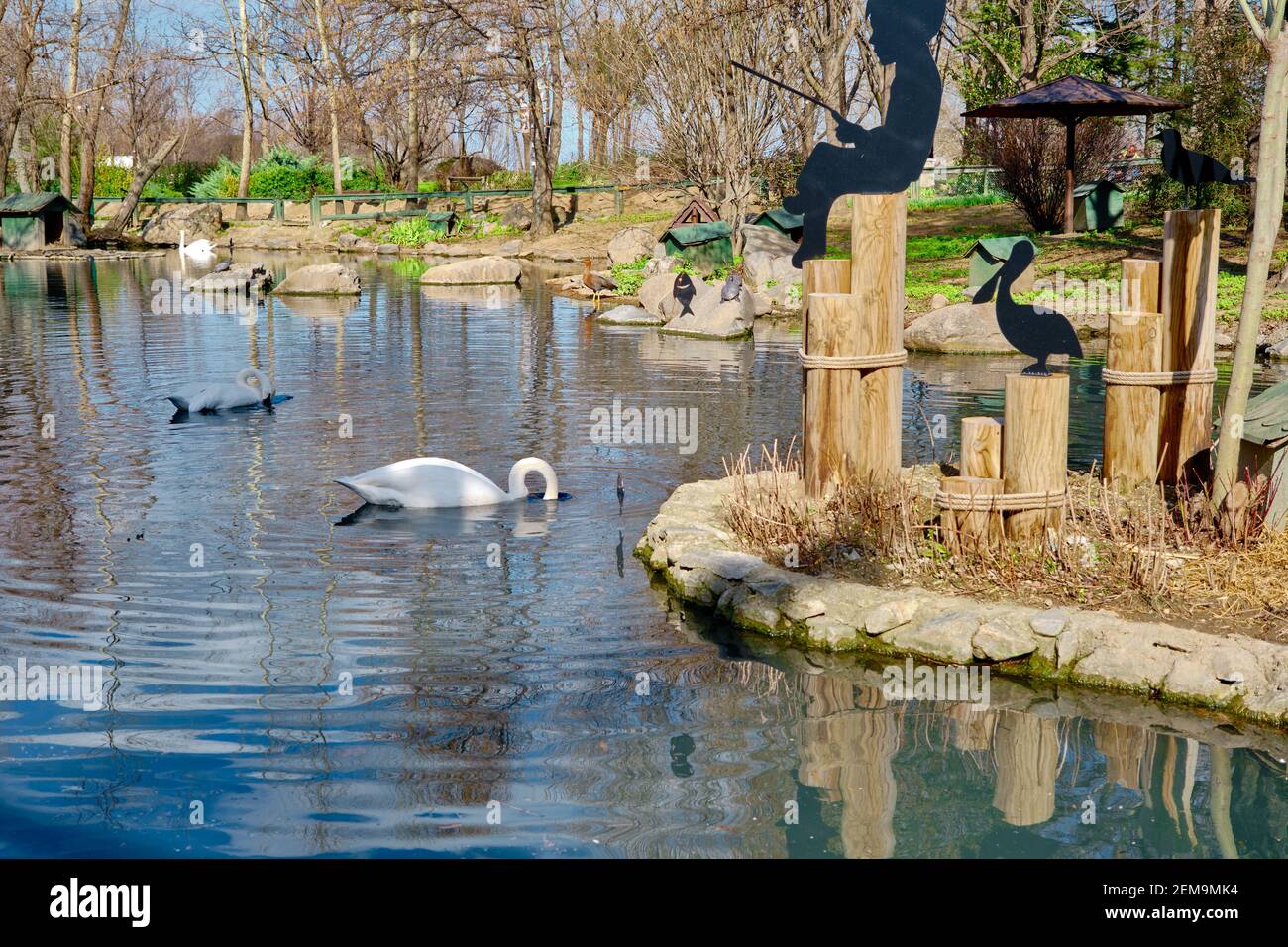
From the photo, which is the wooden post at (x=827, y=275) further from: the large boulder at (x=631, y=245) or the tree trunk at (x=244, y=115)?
the tree trunk at (x=244, y=115)

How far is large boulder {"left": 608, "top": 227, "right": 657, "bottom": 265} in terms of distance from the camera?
31078 millimetres

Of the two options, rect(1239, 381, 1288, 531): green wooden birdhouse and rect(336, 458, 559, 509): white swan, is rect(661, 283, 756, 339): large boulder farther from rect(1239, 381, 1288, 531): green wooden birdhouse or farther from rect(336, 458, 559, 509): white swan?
rect(1239, 381, 1288, 531): green wooden birdhouse

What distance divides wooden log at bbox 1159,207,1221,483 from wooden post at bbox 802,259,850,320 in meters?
1.97

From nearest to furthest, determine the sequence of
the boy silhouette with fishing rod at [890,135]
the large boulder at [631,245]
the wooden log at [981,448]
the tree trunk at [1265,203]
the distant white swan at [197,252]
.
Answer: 1. the tree trunk at [1265,203]
2. the wooden log at [981,448]
3. the boy silhouette with fishing rod at [890,135]
4. the large boulder at [631,245]
5. the distant white swan at [197,252]

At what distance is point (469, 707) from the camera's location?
20.4ft

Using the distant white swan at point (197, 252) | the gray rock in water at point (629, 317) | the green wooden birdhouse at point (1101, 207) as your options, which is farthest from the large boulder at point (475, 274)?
the green wooden birdhouse at point (1101, 207)

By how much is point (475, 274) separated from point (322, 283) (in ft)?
14.0

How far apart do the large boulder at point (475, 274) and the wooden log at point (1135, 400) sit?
855 inches

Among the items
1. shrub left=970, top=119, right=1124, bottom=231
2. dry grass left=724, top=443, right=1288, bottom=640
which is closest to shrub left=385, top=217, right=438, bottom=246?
shrub left=970, top=119, right=1124, bottom=231

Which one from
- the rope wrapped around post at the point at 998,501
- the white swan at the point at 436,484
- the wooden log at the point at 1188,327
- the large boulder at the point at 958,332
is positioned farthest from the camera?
the large boulder at the point at 958,332

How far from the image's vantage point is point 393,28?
39.3 metres

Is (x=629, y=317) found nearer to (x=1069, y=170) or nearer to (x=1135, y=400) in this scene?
(x=1069, y=170)

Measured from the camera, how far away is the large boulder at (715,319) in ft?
63.7

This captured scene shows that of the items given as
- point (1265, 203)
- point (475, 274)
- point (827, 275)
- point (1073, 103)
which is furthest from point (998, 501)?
point (475, 274)
